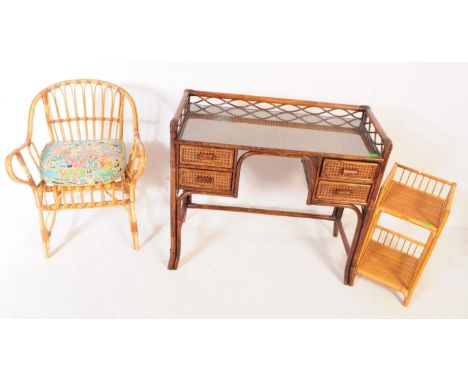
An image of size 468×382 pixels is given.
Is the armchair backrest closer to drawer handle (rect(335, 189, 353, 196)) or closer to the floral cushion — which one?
the floral cushion

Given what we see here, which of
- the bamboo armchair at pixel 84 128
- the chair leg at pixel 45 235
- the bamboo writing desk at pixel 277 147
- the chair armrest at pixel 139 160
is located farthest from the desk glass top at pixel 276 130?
the chair leg at pixel 45 235

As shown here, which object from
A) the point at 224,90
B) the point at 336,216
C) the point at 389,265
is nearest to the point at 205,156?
the point at 224,90

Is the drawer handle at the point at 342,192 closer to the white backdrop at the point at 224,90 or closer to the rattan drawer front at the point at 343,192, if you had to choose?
the rattan drawer front at the point at 343,192

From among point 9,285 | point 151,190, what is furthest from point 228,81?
point 9,285

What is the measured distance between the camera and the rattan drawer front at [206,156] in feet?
6.31

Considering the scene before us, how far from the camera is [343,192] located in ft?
6.59

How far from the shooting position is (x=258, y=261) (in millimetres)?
2447

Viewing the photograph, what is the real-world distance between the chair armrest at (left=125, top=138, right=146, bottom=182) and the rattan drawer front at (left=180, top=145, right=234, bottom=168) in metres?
0.28

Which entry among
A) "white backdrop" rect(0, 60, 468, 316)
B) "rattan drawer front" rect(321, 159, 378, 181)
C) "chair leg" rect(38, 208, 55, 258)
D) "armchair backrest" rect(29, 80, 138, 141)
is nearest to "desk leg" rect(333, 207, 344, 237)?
"white backdrop" rect(0, 60, 468, 316)

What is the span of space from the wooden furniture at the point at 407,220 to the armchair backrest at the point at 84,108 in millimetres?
1490

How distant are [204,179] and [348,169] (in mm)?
726

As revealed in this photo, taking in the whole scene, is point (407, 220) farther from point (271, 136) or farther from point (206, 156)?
point (206, 156)

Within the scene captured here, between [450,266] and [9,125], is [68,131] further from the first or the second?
[450,266]

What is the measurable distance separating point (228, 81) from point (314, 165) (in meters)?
0.85
